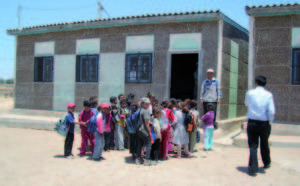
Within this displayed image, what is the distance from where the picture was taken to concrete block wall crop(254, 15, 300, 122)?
25.8ft

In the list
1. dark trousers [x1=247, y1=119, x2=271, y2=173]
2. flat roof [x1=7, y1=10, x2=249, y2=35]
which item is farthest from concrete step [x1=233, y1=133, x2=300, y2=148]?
flat roof [x1=7, y1=10, x2=249, y2=35]

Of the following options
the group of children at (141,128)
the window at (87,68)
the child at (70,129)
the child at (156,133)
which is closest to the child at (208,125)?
the group of children at (141,128)

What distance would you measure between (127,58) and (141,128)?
5.04 meters

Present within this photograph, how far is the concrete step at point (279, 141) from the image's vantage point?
7.07m

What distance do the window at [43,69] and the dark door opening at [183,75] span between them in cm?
536

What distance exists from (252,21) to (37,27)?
8.64m

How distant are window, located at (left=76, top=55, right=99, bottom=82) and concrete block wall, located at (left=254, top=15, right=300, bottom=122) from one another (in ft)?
19.5

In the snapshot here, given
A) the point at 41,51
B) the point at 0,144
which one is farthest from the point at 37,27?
the point at 0,144

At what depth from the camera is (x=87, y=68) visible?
11.0 metres

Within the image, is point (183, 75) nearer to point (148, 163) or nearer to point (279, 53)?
point (279, 53)

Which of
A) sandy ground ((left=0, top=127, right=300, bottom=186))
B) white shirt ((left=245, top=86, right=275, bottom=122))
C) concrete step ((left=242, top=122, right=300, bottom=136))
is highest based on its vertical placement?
white shirt ((left=245, top=86, right=275, bottom=122))

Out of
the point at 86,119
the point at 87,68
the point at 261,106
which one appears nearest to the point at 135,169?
the point at 86,119

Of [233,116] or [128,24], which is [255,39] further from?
[128,24]

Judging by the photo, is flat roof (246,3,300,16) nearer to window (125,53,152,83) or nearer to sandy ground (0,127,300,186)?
window (125,53,152,83)
